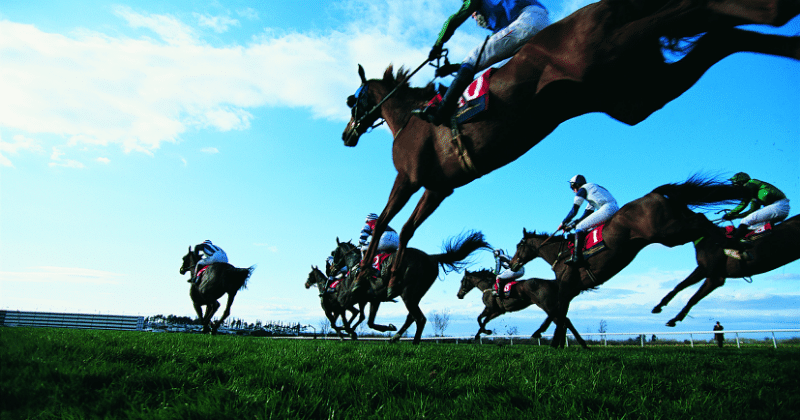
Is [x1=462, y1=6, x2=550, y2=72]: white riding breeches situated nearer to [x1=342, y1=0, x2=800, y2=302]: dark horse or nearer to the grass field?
[x1=342, y1=0, x2=800, y2=302]: dark horse

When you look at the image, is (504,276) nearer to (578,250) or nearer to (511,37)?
(578,250)

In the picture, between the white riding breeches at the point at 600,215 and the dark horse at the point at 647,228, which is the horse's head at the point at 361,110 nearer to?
the dark horse at the point at 647,228

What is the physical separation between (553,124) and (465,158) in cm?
71

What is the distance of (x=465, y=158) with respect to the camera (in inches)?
131

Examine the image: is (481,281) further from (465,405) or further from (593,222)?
(465,405)

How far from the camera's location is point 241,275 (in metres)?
14.1

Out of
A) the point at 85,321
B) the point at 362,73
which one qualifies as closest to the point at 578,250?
the point at 362,73

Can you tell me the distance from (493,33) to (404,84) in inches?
46.7

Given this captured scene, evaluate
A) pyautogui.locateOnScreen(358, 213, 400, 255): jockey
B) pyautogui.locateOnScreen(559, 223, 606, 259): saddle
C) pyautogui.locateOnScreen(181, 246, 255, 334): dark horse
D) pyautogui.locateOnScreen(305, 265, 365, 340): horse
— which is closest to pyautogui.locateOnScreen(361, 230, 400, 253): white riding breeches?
pyautogui.locateOnScreen(358, 213, 400, 255): jockey

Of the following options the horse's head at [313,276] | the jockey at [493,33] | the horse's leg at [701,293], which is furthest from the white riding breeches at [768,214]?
the horse's head at [313,276]

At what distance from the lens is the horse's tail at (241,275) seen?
13930mm

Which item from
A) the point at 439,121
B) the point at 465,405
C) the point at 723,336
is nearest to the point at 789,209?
the point at 723,336

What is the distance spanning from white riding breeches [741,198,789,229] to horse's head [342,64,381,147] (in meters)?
8.93

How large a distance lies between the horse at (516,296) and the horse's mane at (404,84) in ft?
24.4
